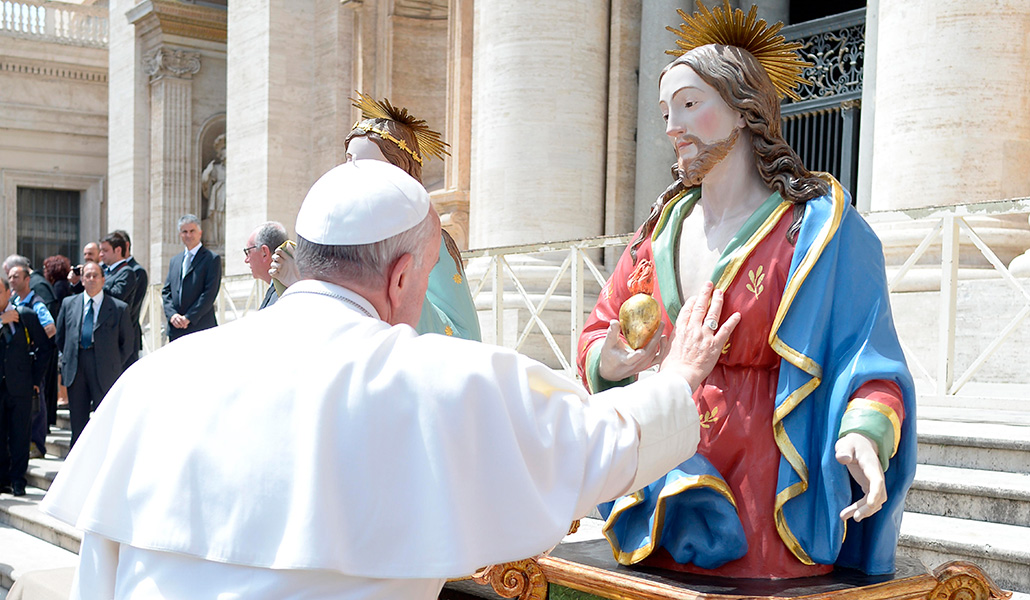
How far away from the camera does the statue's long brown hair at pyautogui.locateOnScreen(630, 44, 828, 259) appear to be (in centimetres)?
259

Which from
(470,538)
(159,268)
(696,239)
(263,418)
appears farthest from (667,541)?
(159,268)

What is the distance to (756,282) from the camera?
8.36ft

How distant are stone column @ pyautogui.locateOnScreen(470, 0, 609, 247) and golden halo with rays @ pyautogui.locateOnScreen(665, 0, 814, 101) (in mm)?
5845

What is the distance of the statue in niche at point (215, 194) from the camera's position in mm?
17438

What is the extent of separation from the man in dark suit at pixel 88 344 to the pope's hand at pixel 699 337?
675 centimetres

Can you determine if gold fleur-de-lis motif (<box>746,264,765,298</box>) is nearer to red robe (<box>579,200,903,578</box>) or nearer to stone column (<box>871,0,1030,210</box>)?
red robe (<box>579,200,903,578</box>)

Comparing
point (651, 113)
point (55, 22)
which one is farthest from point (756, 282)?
point (55, 22)

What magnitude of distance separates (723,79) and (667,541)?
114 centimetres

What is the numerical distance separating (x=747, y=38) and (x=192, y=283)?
6.63 meters

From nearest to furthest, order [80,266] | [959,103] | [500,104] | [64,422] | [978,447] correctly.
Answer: [978,447]
[959,103]
[500,104]
[80,266]
[64,422]

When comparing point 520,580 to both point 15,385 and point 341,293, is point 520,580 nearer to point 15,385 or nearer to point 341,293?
point 341,293

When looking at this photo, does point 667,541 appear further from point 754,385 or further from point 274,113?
point 274,113

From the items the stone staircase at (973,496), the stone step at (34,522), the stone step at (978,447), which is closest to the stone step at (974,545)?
the stone staircase at (973,496)

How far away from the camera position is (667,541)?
262 cm
